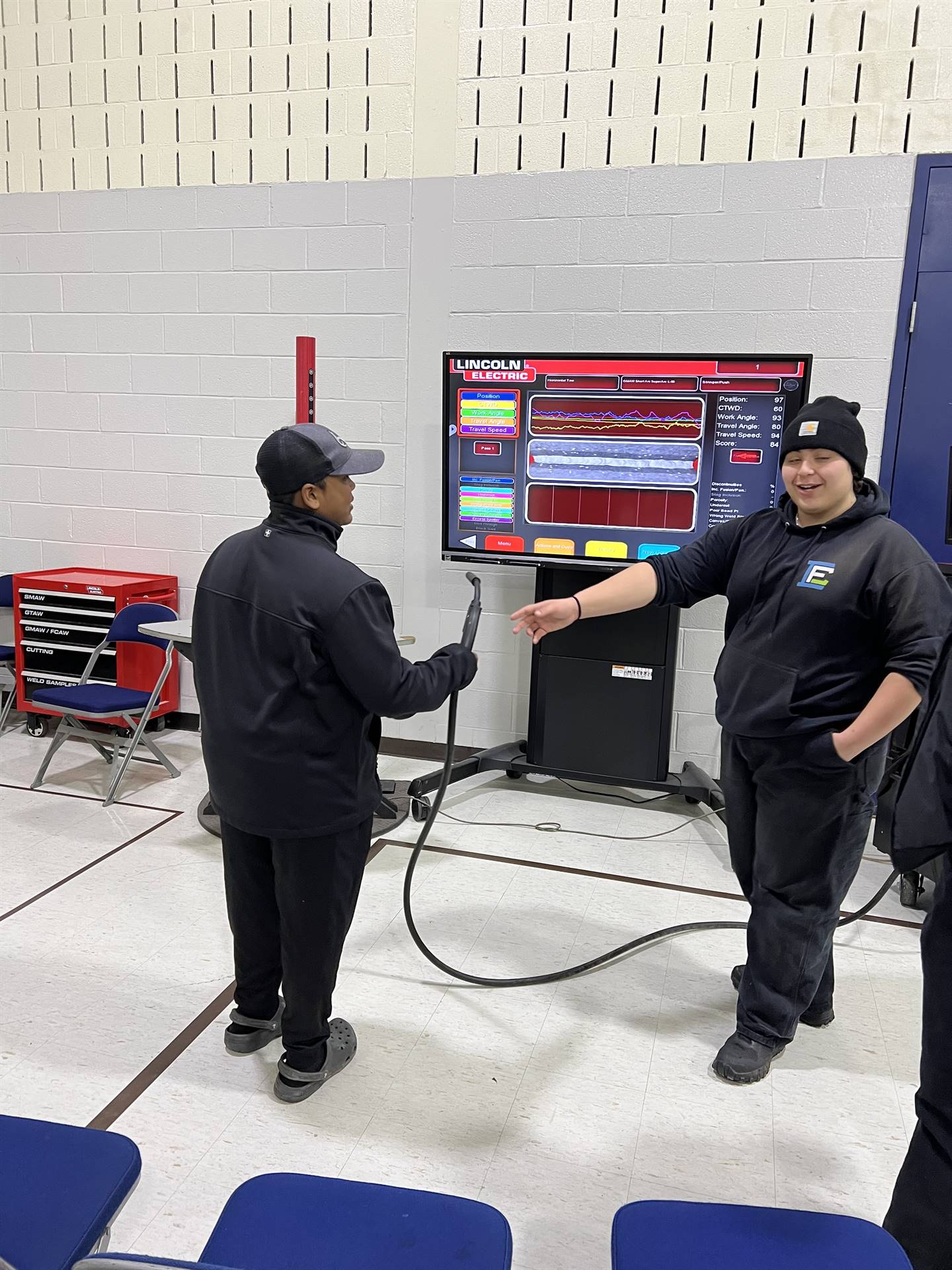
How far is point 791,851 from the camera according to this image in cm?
205

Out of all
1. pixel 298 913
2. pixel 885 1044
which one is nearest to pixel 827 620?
pixel 885 1044

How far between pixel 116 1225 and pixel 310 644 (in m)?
1.14

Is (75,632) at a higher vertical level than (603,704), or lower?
higher

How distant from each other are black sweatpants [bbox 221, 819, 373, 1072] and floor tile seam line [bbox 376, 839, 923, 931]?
1.37 m

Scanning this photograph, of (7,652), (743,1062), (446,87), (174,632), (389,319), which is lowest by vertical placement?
(743,1062)

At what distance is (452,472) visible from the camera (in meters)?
3.98

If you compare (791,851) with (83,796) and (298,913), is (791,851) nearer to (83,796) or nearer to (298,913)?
(298,913)

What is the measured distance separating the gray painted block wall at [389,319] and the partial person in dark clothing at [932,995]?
273cm

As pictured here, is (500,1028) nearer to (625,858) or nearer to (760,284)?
(625,858)

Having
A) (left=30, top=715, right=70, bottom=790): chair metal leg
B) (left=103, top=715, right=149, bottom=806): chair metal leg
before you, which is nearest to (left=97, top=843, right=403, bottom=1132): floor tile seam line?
(left=103, top=715, right=149, bottom=806): chair metal leg

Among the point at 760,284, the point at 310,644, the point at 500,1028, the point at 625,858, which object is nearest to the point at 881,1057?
the point at 500,1028

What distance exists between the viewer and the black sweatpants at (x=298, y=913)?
1938 millimetres

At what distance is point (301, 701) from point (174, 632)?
1.73 m

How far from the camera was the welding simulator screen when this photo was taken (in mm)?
3621
